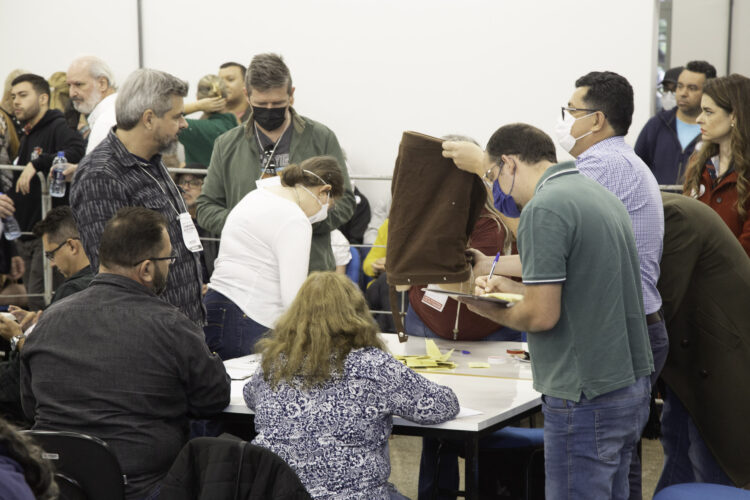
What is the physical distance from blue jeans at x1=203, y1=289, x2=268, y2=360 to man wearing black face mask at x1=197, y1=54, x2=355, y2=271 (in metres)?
0.66

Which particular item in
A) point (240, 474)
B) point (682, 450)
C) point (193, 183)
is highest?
point (193, 183)

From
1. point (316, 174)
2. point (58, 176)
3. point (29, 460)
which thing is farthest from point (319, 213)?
point (29, 460)

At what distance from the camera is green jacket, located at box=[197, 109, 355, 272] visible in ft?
15.1

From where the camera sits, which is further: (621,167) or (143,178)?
(143,178)

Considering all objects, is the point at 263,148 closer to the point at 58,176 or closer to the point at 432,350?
the point at 432,350

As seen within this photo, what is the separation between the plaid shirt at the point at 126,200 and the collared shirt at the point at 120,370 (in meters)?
0.51

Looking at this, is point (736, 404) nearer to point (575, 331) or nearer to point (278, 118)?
point (575, 331)

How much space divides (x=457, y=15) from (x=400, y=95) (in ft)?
2.26

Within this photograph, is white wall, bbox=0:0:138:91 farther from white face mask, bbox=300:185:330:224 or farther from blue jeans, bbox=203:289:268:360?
blue jeans, bbox=203:289:268:360

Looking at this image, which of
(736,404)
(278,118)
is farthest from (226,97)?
(736,404)

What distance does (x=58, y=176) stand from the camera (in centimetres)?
571

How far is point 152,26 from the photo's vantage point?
7.47 m

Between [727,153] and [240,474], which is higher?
[727,153]

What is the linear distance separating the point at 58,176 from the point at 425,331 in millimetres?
2709
